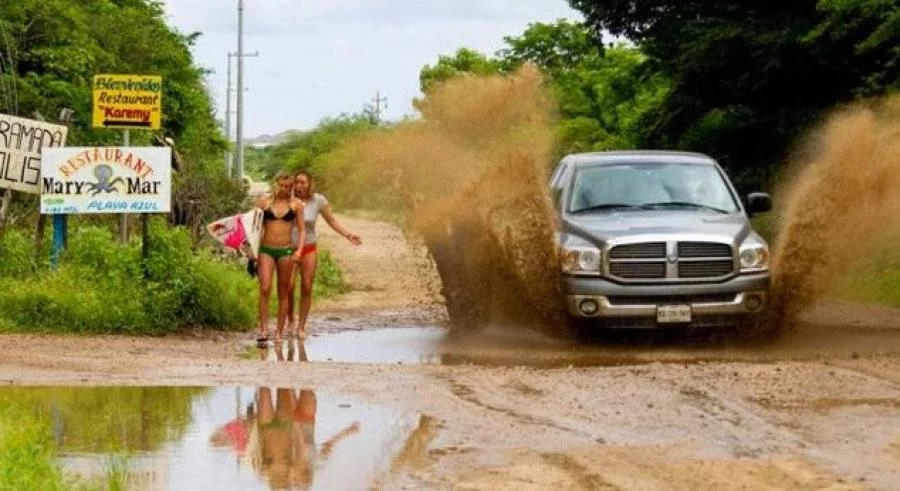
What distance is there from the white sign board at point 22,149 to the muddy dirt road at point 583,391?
2995mm

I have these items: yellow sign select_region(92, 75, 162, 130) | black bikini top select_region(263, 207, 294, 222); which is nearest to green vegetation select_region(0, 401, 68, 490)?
black bikini top select_region(263, 207, 294, 222)

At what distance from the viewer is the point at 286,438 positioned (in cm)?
973

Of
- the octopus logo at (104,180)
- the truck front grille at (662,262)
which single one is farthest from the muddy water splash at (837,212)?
the octopus logo at (104,180)

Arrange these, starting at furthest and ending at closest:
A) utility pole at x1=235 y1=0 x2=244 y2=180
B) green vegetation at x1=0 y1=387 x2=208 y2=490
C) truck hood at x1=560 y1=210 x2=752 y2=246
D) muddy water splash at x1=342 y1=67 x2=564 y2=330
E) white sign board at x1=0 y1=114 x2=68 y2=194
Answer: utility pole at x1=235 y1=0 x2=244 y2=180 < white sign board at x1=0 y1=114 x2=68 y2=194 < muddy water splash at x1=342 y1=67 x2=564 y2=330 < truck hood at x1=560 y1=210 x2=752 y2=246 < green vegetation at x1=0 y1=387 x2=208 y2=490

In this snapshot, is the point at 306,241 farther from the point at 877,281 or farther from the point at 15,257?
the point at 877,281

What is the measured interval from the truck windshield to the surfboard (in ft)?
10.5

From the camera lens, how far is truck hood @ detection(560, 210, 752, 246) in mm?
15156

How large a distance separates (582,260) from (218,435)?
5.95 m

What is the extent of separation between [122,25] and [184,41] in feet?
40.3

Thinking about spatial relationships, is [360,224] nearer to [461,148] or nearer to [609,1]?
[609,1]

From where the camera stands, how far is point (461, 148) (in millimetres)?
19062

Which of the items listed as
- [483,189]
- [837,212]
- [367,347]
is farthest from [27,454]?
[837,212]

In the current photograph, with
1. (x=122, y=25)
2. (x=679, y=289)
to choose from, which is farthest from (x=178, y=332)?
(x=122, y=25)

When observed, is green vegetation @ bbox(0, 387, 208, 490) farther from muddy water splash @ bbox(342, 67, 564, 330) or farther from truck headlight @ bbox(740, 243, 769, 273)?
truck headlight @ bbox(740, 243, 769, 273)
